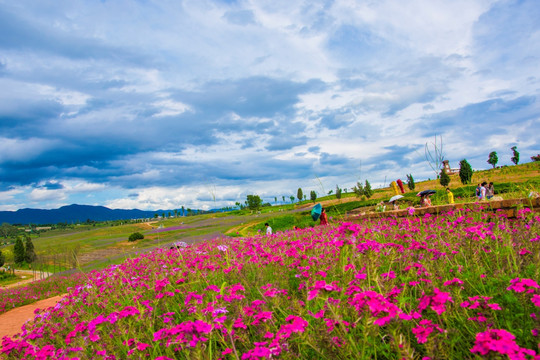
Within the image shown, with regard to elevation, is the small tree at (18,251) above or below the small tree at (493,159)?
below

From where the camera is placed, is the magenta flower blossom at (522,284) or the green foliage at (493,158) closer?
the magenta flower blossom at (522,284)

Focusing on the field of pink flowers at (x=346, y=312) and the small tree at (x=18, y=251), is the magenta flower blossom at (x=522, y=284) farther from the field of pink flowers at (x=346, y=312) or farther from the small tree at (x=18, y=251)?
the small tree at (x=18, y=251)

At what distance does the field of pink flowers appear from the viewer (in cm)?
194

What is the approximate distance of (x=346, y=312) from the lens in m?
2.81

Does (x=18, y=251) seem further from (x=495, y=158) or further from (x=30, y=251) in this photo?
(x=495, y=158)

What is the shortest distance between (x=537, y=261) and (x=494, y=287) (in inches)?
20.4

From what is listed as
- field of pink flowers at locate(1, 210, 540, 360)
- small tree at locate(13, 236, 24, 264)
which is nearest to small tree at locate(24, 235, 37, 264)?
small tree at locate(13, 236, 24, 264)

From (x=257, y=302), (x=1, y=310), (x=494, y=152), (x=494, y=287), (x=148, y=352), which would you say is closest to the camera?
(x=257, y=302)

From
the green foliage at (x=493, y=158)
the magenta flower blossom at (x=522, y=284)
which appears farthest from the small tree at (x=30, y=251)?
the green foliage at (x=493, y=158)

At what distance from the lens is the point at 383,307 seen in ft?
5.66

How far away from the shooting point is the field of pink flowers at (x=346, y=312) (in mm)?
1940

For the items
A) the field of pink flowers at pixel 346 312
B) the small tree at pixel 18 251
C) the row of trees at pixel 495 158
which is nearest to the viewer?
the field of pink flowers at pixel 346 312

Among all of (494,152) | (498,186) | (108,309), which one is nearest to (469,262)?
(108,309)

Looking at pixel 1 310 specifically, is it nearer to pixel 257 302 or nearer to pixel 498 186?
pixel 257 302
